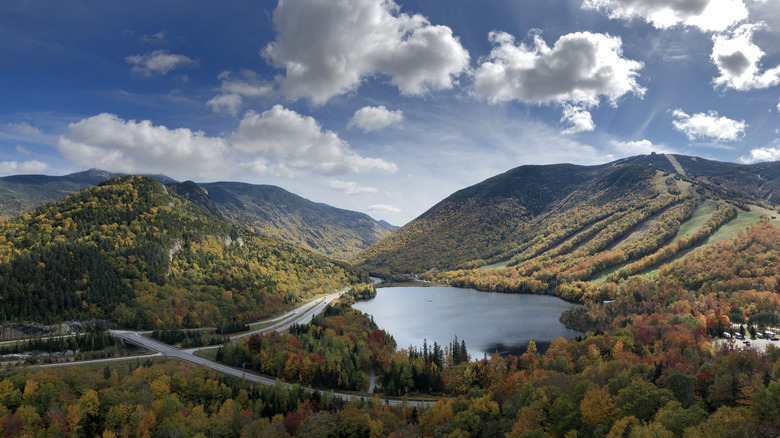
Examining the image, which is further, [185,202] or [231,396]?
[185,202]

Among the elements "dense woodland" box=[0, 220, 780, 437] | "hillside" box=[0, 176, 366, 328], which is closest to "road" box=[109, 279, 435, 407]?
"dense woodland" box=[0, 220, 780, 437]

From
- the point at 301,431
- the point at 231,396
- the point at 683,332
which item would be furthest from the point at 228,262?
the point at 683,332

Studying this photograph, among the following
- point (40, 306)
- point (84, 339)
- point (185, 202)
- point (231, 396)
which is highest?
point (185, 202)

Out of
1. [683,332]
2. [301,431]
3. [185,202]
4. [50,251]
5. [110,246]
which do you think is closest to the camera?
[301,431]

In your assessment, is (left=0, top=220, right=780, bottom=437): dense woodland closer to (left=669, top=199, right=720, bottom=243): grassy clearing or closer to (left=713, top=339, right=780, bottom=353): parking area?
(left=713, top=339, right=780, bottom=353): parking area

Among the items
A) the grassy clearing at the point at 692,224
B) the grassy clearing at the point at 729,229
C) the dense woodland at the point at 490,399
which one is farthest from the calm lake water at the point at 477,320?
the grassy clearing at the point at 692,224

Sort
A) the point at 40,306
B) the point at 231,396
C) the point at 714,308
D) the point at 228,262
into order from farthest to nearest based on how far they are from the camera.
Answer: the point at 228,262 → the point at 714,308 → the point at 40,306 → the point at 231,396

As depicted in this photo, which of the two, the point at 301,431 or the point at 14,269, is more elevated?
the point at 14,269

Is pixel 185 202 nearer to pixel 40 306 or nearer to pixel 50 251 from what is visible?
pixel 50 251
